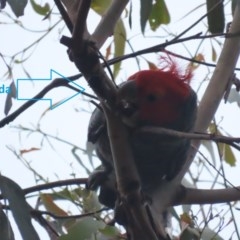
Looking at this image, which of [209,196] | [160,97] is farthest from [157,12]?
[209,196]

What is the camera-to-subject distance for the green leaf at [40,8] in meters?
1.30

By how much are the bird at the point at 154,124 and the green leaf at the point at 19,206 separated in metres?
0.11

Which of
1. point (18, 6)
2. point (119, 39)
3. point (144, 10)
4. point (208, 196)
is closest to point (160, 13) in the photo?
point (119, 39)

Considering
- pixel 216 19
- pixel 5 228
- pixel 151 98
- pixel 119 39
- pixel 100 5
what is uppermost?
pixel 119 39

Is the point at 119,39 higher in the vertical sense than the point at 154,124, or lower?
higher

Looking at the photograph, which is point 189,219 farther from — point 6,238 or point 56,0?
point 56,0

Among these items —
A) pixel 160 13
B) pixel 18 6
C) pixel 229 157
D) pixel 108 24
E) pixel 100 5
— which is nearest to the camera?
pixel 108 24

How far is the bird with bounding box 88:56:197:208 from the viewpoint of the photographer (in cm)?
85

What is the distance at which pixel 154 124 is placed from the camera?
0.86 metres

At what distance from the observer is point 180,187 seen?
875mm

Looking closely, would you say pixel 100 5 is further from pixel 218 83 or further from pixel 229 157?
pixel 229 157

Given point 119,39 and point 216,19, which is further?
point 119,39

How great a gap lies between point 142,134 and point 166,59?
6.4 inches

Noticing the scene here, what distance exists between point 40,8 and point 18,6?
1.27ft
